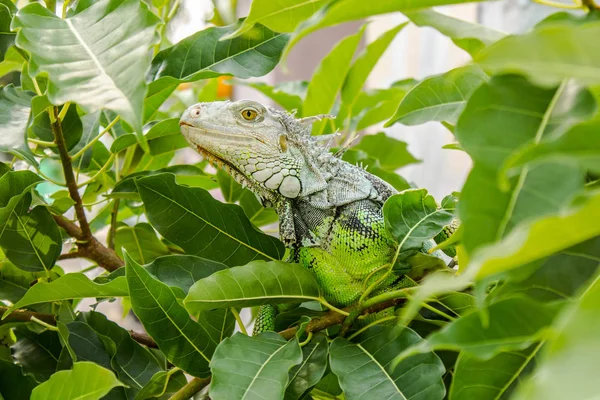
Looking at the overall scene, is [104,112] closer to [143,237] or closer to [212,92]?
[143,237]

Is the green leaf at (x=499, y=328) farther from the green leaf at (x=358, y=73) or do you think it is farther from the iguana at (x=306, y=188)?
the green leaf at (x=358, y=73)

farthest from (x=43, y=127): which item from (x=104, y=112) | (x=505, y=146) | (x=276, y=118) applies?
(x=505, y=146)

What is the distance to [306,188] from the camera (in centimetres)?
108

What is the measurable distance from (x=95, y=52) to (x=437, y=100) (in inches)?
17.3

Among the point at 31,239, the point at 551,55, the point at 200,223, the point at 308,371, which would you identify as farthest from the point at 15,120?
the point at 551,55

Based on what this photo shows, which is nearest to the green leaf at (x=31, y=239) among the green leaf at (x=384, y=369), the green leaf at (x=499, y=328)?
the green leaf at (x=384, y=369)

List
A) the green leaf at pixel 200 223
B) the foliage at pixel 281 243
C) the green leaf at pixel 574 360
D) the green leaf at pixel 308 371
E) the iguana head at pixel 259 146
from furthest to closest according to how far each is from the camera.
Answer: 1. the iguana head at pixel 259 146
2. the green leaf at pixel 200 223
3. the green leaf at pixel 308 371
4. the foliage at pixel 281 243
5. the green leaf at pixel 574 360

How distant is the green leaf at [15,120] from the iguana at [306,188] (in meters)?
0.26

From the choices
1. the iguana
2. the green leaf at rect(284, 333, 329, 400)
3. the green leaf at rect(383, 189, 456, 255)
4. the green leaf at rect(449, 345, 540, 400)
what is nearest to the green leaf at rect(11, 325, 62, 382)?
the iguana

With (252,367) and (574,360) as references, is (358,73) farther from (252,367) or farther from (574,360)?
(574,360)

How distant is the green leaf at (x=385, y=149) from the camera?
1.48 metres

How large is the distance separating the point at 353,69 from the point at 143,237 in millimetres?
555

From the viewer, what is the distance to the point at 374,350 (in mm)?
826

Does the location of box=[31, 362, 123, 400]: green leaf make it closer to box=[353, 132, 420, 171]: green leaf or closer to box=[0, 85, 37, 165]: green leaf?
box=[0, 85, 37, 165]: green leaf
